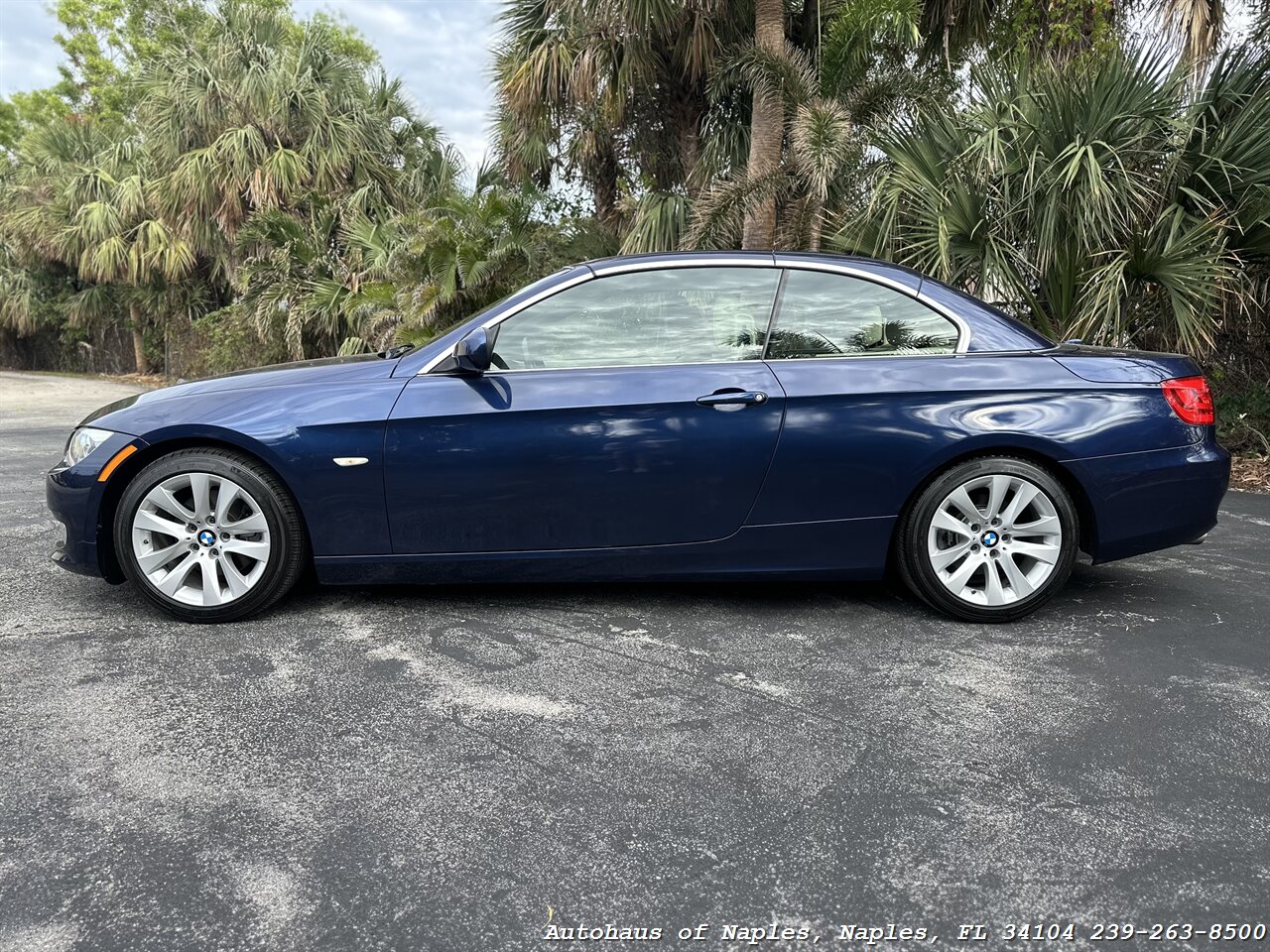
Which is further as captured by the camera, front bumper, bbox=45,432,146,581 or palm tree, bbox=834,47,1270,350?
palm tree, bbox=834,47,1270,350

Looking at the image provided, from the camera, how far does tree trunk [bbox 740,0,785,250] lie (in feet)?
31.9

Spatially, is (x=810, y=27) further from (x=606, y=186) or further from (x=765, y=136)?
(x=606, y=186)

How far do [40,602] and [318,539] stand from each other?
1.37 m

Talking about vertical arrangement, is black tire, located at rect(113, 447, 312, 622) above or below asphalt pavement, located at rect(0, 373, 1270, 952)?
above

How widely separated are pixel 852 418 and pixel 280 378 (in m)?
2.25

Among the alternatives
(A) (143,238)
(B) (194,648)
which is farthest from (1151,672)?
(A) (143,238)

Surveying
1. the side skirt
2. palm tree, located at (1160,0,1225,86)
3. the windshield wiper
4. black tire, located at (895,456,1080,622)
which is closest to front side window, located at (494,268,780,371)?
the windshield wiper

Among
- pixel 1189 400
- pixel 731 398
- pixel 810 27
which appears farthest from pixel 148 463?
pixel 810 27

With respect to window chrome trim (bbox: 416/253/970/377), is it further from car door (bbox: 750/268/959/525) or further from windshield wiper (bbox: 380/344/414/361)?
windshield wiper (bbox: 380/344/414/361)

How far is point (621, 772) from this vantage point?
2539 millimetres

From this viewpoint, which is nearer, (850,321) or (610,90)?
(850,321)

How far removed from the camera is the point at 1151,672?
3252 mm

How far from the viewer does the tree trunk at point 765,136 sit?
9734 millimetres

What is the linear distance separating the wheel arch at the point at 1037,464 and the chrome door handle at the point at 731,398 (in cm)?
70
